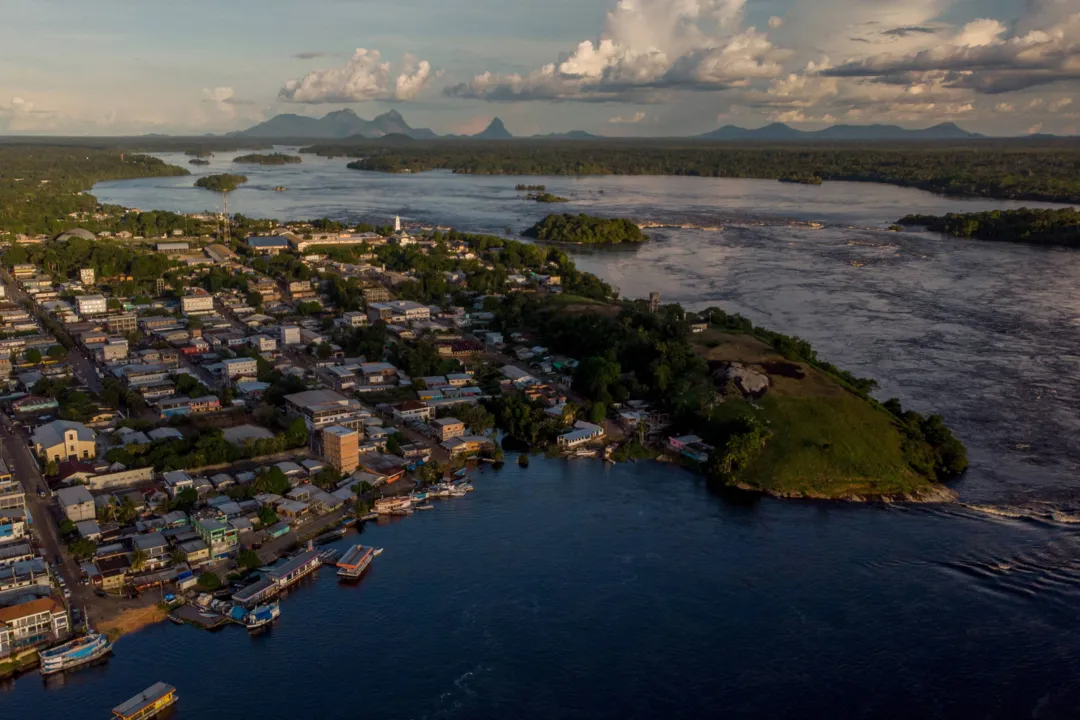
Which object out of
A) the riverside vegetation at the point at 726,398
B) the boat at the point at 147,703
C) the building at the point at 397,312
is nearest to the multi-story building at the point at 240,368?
the riverside vegetation at the point at 726,398

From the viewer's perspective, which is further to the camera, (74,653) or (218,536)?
(218,536)

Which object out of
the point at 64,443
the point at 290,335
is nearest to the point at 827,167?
the point at 290,335

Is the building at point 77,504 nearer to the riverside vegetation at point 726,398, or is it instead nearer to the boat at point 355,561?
the riverside vegetation at point 726,398

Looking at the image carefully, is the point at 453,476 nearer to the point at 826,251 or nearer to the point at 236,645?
the point at 236,645

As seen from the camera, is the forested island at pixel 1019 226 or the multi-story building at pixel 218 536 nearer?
the multi-story building at pixel 218 536

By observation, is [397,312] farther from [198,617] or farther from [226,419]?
[198,617]
